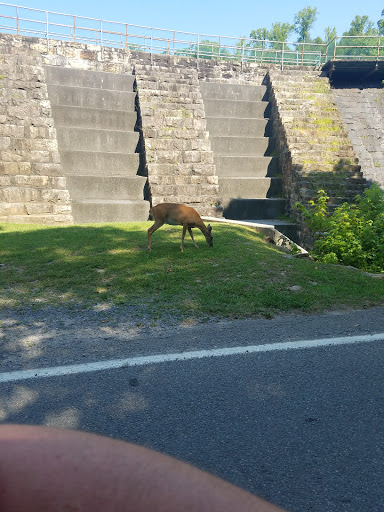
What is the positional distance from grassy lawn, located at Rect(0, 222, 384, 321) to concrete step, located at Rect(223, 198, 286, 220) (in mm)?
5780

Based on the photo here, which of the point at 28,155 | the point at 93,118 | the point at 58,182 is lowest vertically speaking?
the point at 58,182

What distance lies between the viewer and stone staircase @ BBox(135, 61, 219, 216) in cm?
1311

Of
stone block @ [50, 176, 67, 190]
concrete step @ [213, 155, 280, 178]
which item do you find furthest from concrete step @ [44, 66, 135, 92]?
stone block @ [50, 176, 67, 190]

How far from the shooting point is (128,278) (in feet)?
20.0

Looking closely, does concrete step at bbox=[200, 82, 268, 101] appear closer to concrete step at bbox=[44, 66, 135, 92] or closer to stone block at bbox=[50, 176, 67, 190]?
concrete step at bbox=[44, 66, 135, 92]

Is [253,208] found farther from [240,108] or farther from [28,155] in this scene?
[28,155]

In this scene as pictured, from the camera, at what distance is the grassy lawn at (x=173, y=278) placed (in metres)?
5.26

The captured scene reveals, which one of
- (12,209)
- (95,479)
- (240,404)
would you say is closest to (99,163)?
(12,209)

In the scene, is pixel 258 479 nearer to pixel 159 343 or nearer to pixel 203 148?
pixel 159 343

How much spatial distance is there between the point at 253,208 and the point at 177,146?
3360 millimetres

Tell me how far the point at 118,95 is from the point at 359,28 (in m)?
80.9

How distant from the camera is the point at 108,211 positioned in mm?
12289

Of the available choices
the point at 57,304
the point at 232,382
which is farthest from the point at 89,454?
the point at 57,304

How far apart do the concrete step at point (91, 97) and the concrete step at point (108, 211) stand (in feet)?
15.2
